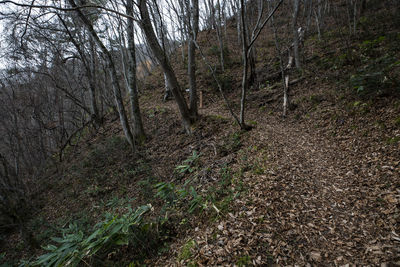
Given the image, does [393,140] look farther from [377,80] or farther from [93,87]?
[93,87]

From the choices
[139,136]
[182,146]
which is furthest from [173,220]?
[139,136]

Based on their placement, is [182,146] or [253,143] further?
[182,146]

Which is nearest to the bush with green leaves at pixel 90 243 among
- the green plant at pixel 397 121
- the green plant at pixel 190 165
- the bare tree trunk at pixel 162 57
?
the green plant at pixel 190 165

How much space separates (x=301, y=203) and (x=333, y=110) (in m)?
4.86

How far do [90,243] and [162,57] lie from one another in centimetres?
557

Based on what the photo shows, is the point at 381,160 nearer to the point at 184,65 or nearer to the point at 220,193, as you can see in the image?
the point at 220,193

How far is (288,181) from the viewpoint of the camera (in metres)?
3.47

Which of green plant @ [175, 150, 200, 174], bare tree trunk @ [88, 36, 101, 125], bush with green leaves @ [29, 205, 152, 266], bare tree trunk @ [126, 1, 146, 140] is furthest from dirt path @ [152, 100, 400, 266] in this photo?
bare tree trunk @ [88, 36, 101, 125]

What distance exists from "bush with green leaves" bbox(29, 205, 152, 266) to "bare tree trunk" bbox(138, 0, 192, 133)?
479 cm

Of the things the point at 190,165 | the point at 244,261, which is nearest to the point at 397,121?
the point at 244,261

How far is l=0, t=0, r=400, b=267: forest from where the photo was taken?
7.90 ft

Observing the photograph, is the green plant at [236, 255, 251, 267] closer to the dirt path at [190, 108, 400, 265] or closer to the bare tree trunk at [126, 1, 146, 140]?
the dirt path at [190, 108, 400, 265]

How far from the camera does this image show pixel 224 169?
4195mm

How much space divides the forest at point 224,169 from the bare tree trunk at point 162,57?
0.14ft
